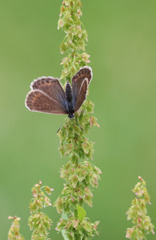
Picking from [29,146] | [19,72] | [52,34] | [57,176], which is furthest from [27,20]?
[57,176]

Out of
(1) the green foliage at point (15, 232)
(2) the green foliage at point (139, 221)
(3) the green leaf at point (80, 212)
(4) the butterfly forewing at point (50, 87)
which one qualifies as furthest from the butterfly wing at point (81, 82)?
(1) the green foliage at point (15, 232)

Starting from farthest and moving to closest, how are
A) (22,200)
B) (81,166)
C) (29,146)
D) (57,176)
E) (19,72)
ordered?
(19,72)
(29,146)
(57,176)
(22,200)
(81,166)

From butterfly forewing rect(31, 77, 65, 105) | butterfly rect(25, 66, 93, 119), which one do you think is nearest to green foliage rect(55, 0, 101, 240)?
butterfly rect(25, 66, 93, 119)

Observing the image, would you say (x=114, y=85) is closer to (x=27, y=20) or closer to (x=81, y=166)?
(x=27, y=20)

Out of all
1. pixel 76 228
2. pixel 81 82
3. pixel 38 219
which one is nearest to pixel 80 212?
pixel 76 228

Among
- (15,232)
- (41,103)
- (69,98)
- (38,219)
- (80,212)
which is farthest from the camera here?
(69,98)

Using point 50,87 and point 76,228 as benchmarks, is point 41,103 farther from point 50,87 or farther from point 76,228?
point 76,228

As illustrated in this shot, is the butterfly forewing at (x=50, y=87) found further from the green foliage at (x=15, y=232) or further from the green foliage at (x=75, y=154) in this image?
the green foliage at (x=15, y=232)
